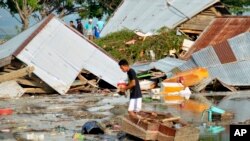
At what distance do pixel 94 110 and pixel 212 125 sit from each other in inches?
155

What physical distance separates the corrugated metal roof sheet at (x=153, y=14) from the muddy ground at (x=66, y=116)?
29.5 feet

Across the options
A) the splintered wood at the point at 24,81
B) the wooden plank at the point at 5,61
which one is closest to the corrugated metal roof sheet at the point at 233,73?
the splintered wood at the point at 24,81

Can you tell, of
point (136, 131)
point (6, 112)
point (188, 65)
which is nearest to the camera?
point (136, 131)

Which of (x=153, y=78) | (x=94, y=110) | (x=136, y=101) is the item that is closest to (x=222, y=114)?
(x=136, y=101)

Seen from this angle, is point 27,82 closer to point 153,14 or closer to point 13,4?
point 153,14

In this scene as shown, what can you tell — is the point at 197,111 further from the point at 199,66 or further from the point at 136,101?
the point at 199,66

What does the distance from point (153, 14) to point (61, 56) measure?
9281 mm

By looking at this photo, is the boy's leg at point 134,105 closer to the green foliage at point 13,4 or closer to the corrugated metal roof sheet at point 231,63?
the corrugated metal roof sheet at point 231,63

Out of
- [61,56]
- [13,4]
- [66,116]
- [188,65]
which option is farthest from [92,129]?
[13,4]

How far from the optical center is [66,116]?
45.9ft

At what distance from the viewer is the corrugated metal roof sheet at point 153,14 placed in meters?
26.5

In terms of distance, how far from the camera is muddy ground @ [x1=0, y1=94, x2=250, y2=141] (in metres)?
11.3

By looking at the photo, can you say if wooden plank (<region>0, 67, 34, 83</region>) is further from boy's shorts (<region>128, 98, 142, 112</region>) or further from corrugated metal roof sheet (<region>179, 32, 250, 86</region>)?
boy's shorts (<region>128, 98, 142, 112</region>)

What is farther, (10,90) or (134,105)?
(10,90)
